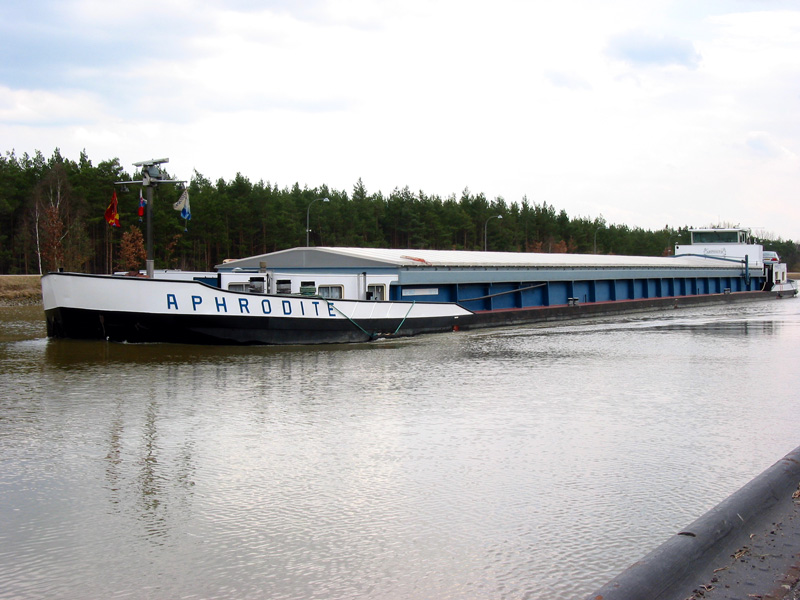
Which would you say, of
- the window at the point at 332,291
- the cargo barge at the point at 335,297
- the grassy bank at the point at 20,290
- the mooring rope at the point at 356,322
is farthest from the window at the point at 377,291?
the grassy bank at the point at 20,290

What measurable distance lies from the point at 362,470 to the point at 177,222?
6329 cm

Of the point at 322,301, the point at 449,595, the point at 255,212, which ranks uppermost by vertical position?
the point at 255,212

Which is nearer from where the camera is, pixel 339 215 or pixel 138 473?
pixel 138 473

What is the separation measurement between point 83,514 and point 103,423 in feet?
12.8

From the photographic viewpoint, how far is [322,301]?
20047 mm

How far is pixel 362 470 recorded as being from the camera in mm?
7828

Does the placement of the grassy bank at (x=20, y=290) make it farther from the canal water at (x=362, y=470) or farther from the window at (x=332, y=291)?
the canal water at (x=362, y=470)

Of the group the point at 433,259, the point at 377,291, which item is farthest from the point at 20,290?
the point at 377,291

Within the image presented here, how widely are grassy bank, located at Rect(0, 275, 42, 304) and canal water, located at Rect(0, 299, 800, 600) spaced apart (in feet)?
107

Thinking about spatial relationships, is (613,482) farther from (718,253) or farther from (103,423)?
(718,253)

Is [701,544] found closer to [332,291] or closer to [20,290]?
[332,291]

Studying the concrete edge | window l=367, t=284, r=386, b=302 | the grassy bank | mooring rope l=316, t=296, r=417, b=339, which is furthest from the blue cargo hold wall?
the grassy bank

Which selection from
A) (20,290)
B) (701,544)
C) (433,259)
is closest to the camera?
(701,544)

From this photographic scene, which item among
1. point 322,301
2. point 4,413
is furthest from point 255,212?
point 4,413
